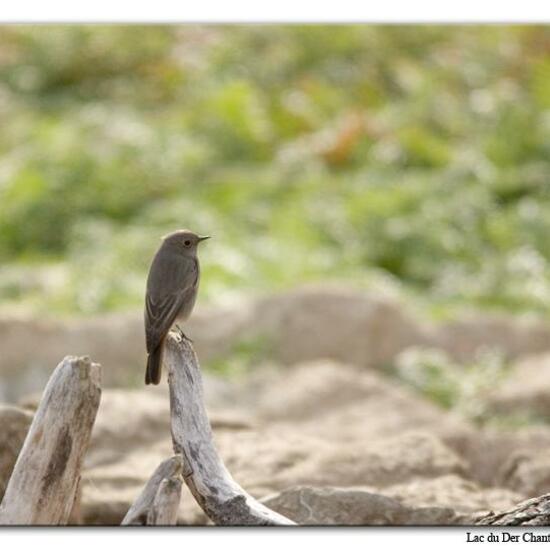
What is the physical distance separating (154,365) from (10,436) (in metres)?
0.97

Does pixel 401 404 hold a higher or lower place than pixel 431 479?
higher

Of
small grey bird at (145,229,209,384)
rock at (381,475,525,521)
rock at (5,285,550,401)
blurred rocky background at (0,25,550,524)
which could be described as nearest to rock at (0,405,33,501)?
blurred rocky background at (0,25,550,524)

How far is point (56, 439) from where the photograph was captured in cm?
529

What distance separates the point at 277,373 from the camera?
31.5 ft

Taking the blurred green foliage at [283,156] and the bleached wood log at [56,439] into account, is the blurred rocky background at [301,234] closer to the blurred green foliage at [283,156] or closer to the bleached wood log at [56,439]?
the blurred green foliage at [283,156]

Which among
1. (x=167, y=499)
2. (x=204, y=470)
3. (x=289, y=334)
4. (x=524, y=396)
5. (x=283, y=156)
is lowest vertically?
(x=167, y=499)

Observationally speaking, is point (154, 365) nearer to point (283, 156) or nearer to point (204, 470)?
point (204, 470)

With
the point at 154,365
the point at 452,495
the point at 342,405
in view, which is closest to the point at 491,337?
the point at 342,405

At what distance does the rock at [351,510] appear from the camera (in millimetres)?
5926

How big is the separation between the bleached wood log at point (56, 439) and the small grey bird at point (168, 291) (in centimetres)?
33

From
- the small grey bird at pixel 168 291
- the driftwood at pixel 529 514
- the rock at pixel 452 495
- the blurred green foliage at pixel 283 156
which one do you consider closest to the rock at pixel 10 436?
the small grey bird at pixel 168 291
